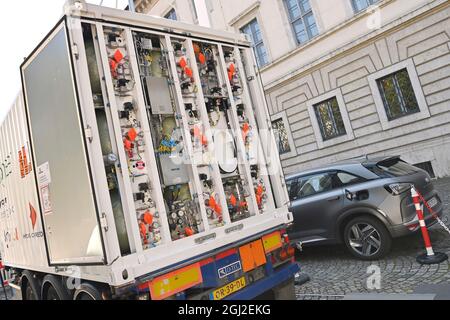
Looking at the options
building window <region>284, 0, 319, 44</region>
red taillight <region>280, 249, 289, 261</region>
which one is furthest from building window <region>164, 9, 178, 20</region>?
red taillight <region>280, 249, 289, 261</region>

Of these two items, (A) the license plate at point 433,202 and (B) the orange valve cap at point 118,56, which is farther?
(A) the license plate at point 433,202

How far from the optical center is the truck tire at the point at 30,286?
518cm

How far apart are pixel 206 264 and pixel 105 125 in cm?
164

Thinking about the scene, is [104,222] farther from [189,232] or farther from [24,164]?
[24,164]

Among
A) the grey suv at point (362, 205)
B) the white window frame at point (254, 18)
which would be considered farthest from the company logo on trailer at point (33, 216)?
the white window frame at point (254, 18)

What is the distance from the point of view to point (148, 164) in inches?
138

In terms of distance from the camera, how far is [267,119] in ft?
15.5

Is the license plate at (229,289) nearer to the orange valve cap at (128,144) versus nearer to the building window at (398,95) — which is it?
the orange valve cap at (128,144)

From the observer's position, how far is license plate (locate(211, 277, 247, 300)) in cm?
357

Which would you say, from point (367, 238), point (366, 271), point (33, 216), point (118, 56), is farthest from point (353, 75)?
point (33, 216)

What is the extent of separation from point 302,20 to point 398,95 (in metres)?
5.01

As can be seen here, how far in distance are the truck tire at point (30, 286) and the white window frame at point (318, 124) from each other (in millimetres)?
11378

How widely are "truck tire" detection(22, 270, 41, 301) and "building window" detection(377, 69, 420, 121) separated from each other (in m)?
11.5

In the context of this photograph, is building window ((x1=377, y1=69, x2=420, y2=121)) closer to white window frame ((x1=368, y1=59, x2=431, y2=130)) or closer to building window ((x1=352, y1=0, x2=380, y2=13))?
white window frame ((x1=368, y1=59, x2=431, y2=130))
